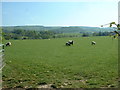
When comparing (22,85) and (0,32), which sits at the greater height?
(0,32)

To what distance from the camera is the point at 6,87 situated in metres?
7.07

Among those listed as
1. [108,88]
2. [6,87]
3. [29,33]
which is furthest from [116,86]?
[29,33]

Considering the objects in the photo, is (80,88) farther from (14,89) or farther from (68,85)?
(14,89)

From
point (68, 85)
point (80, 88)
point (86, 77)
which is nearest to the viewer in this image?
point (80, 88)

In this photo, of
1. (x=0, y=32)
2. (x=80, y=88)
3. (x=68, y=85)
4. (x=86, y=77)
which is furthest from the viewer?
(x=86, y=77)

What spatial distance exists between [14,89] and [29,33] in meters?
133

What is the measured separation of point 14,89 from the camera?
6801mm

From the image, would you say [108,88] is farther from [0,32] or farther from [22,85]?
[0,32]

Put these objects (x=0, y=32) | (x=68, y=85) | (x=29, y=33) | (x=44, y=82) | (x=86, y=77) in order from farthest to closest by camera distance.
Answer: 1. (x=29, y=33)
2. (x=86, y=77)
3. (x=44, y=82)
4. (x=68, y=85)
5. (x=0, y=32)

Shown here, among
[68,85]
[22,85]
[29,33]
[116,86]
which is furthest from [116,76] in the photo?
[29,33]

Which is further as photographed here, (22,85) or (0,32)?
(22,85)

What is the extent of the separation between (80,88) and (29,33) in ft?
438

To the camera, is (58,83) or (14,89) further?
(58,83)

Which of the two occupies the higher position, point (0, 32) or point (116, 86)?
point (0, 32)
